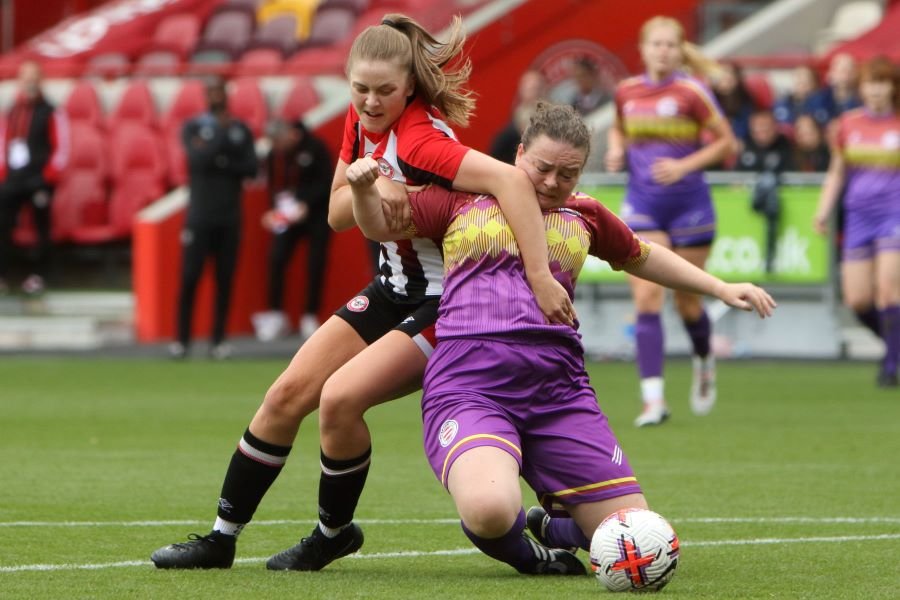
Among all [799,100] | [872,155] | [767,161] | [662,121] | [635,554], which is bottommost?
[767,161]

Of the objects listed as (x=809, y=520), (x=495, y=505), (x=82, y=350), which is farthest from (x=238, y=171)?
(x=495, y=505)

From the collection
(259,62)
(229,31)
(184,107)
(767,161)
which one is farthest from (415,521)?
(229,31)

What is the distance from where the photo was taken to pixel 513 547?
5.88 meters

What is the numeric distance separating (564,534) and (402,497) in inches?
77.2

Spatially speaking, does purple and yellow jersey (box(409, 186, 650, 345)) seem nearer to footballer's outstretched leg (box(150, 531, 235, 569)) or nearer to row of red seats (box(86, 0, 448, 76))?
footballer's outstretched leg (box(150, 531, 235, 569))

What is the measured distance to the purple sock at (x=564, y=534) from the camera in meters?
6.14

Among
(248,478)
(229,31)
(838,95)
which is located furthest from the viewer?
(229,31)

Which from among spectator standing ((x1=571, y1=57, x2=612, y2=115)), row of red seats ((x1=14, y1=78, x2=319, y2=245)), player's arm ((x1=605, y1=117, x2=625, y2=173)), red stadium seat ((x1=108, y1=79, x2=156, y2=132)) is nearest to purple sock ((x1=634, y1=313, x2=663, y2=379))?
player's arm ((x1=605, y1=117, x2=625, y2=173))

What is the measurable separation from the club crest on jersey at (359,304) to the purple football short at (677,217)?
5.13 m

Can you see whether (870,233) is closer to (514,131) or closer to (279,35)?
(514,131)

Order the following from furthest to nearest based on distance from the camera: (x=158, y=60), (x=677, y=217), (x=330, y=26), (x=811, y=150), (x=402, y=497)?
(x=158, y=60) < (x=330, y=26) < (x=811, y=150) < (x=677, y=217) < (x=402, y=497)

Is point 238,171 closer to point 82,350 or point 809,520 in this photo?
point 82,350

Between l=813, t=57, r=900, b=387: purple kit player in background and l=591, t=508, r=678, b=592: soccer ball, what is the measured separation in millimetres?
8306

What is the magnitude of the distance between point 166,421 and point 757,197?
7049mm
